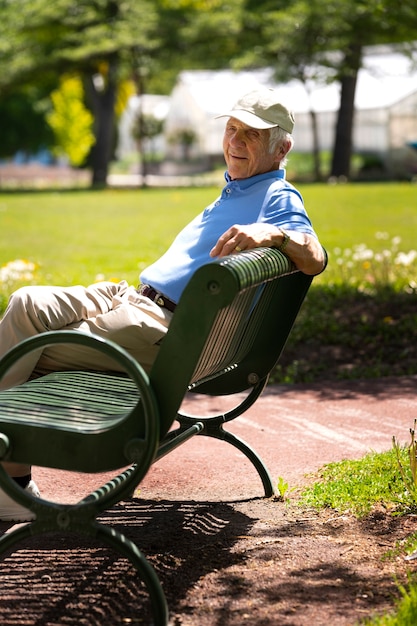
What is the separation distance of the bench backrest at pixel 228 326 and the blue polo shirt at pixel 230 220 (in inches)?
10.0

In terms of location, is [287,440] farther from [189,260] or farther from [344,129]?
[344,129]

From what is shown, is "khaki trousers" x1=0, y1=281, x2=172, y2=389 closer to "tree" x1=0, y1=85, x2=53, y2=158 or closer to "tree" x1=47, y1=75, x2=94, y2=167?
"tree" x1=47, y1=75, x2=94, y2=167

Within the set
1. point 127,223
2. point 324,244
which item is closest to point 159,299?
point 324,244

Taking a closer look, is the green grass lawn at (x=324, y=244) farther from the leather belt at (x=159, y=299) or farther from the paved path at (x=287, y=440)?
the leather belt at (x=159, y=299)

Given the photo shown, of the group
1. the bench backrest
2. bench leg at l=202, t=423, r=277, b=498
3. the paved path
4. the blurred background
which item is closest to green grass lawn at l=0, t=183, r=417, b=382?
the paved path

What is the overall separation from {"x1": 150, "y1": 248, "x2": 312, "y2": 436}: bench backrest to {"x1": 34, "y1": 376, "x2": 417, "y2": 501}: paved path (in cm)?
45

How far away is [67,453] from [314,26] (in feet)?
85.2

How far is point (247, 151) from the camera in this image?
4.12 metres

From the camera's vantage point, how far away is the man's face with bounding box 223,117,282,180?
4066 millimetres

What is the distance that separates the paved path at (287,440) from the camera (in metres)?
4.55

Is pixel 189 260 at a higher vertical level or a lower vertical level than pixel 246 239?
lower


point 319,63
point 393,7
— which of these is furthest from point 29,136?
point 393,7

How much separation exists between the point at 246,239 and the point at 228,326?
1.02 feet

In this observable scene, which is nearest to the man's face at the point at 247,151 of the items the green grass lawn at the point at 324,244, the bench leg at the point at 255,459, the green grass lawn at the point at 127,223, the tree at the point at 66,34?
the bench leg at the point at 255,459
